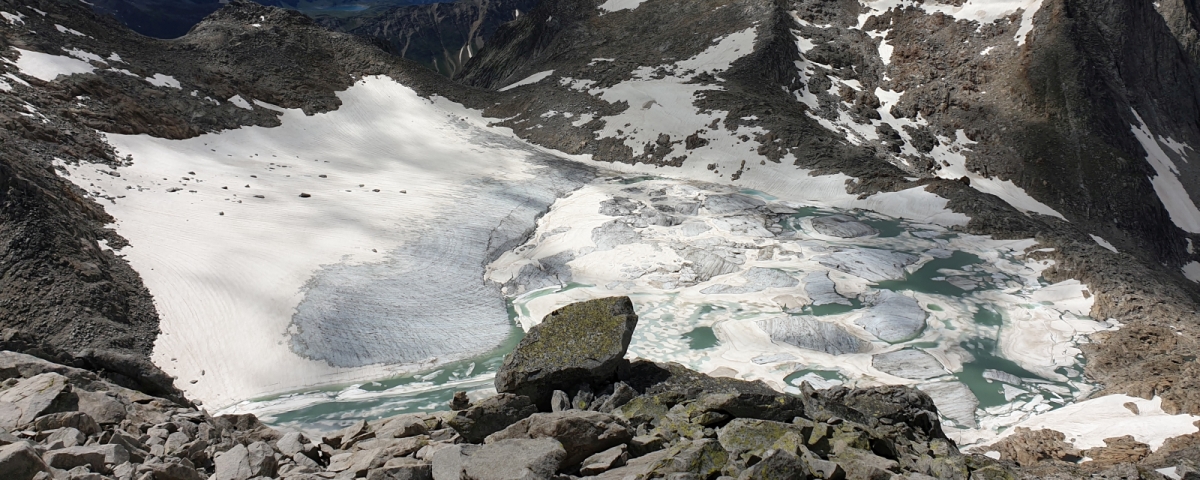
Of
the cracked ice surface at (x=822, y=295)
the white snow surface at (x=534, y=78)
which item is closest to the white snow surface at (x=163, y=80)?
the white snow surface at (x=534, y=78)

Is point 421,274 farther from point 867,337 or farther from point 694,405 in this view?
point 694,405

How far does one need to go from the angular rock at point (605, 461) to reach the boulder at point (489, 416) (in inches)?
66.1

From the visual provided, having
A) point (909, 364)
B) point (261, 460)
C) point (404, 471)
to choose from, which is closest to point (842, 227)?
point (909, 364)

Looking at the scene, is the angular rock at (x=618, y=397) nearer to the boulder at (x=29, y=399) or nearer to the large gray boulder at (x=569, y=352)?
the large gray boulder at (x=569, y=352)

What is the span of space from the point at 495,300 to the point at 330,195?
10.3 meters

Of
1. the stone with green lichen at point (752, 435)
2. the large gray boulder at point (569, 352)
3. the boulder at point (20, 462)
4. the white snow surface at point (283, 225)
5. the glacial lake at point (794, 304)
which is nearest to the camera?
the boulder at point (20, 462)

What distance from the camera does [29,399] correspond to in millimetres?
7430

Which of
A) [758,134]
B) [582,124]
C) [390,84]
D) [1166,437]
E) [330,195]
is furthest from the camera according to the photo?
[390,84]

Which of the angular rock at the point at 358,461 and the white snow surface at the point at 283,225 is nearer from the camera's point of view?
the angular rock at the point at 358,461

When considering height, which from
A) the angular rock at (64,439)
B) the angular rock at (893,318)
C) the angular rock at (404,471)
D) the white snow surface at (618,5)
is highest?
the white snow surface at (618,5)

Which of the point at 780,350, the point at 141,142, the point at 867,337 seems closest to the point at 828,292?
the point at 867,337

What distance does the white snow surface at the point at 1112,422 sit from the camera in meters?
11.9

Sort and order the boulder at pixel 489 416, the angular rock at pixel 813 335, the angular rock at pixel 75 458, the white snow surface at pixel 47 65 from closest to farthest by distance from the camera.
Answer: the angular rock at pixel 75 458, the boulder at pixel 489 416, the angular rock at pixel 813 335, the white snow surface at pixel 47 65

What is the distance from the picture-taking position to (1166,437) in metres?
11.6
